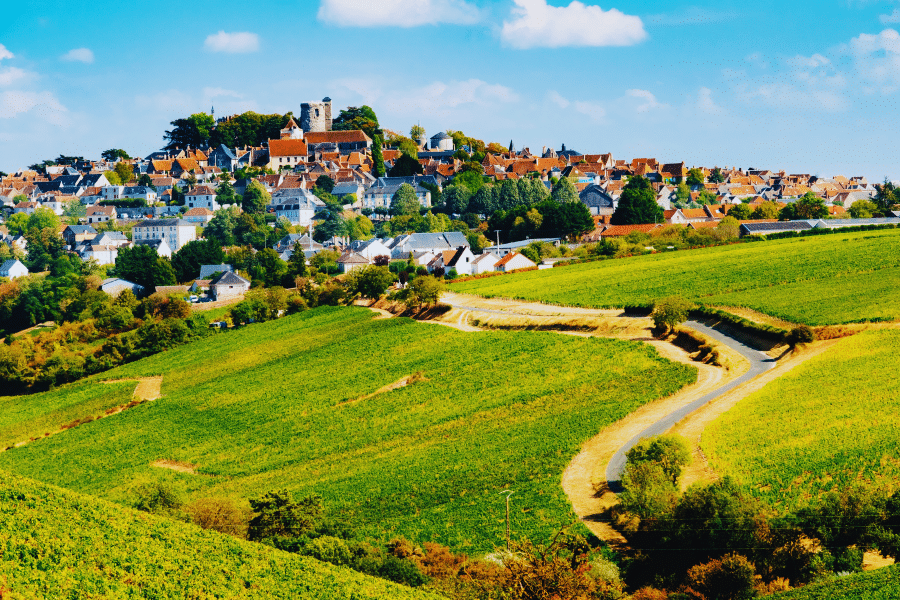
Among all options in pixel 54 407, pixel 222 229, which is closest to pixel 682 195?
pixel 222 229

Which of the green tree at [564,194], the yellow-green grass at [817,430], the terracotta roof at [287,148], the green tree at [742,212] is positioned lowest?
the yellow-green grass at [817,430]

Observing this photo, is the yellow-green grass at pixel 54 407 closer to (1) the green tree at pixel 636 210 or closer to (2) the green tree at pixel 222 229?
(2) the green tree at pixel 222 229

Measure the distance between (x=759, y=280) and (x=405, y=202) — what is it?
225ft

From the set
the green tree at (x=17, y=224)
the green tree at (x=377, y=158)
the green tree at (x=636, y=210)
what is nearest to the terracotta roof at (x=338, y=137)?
the green tree at (x=377, y=158)

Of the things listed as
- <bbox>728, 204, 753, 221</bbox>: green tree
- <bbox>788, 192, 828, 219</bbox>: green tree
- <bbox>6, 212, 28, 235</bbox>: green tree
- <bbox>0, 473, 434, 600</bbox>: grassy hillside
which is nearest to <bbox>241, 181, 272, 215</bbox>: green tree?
<bbox>6, 212, 28, 235</bbox>: green tree

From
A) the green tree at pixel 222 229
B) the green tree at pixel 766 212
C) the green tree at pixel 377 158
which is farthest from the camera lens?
the green tree at pixel 377 158

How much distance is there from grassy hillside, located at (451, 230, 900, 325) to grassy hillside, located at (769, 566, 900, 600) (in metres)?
25.6

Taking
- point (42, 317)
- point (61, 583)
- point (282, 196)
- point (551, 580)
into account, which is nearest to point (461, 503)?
point (551, 580)

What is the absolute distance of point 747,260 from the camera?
6556 centimetres

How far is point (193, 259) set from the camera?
96.9 m

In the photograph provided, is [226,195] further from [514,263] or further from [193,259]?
[514,263]

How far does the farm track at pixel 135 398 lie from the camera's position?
169ft

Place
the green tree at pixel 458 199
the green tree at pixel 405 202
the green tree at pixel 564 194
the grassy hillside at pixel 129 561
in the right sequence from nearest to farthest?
the grassy hillside at pixel 129 561 → the green tree at pixel 564 194 → the green tree at pixel 458 199 → the green tree at pixel 405 202

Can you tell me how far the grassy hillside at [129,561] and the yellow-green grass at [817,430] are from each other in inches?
508
